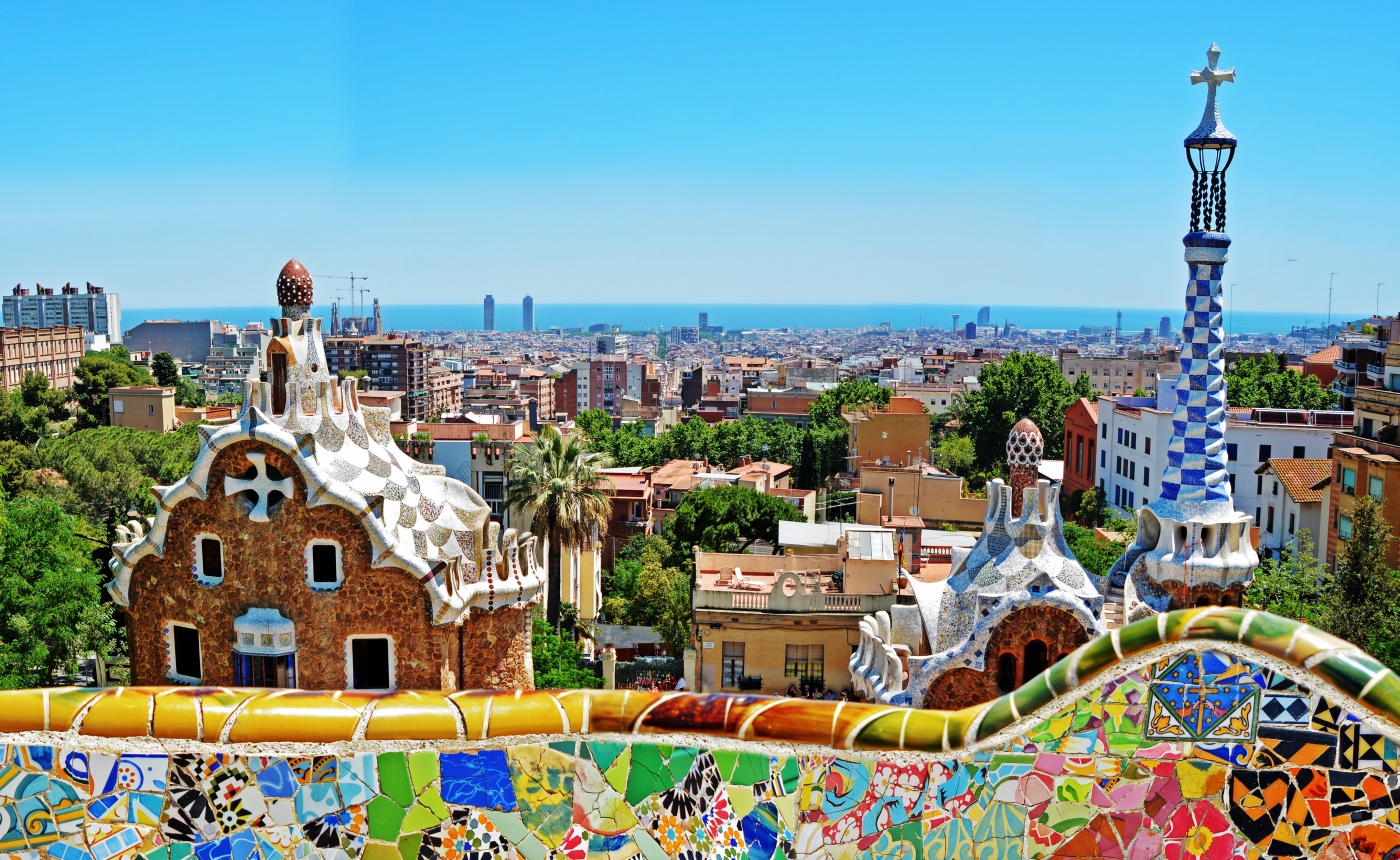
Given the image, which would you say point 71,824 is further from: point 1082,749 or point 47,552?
point 47,552

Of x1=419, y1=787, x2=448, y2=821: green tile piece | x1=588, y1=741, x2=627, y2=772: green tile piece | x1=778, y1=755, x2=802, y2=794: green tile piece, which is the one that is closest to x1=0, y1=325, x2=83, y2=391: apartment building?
x1=419, y1=787, x2=448, y2=821: green tile piece

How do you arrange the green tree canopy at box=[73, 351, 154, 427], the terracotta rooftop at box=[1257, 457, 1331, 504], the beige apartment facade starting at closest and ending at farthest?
1. the terracotta rooftop at box=[1257, 457, 1331, 504]
2. the beige apartment facade
3. the green tree canopy at box=[73, 351, 154, 427]

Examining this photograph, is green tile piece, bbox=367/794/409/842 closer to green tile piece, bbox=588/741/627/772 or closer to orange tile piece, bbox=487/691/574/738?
orange tile piece, bbox=487/691/574/738

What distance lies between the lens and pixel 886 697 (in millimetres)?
15812

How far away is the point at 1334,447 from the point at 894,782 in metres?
37.9

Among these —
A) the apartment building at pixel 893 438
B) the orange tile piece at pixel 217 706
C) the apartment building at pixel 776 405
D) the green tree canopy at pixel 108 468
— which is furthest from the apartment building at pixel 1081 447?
the apartment building at pixel 776 405

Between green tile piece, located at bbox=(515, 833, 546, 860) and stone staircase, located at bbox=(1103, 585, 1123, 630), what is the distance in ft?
39.0

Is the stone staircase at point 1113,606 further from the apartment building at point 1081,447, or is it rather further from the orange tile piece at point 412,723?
the apartment building at point 1081,447

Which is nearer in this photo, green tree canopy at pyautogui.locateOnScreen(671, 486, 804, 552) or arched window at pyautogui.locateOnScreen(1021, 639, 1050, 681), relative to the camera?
arched window at pyautogui.locateOnScreen(1021, 639, 1050, 681)

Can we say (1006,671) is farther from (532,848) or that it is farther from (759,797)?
(532,848)

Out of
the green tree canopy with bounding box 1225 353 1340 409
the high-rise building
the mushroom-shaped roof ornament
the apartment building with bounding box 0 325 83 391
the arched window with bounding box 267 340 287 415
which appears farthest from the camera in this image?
the high-rise building

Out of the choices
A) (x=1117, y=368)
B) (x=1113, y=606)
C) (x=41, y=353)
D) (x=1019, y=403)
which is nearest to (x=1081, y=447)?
(x=1019, y=403)

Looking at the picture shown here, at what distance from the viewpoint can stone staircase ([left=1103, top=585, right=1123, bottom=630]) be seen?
52.0 feet

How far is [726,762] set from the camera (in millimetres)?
5109
